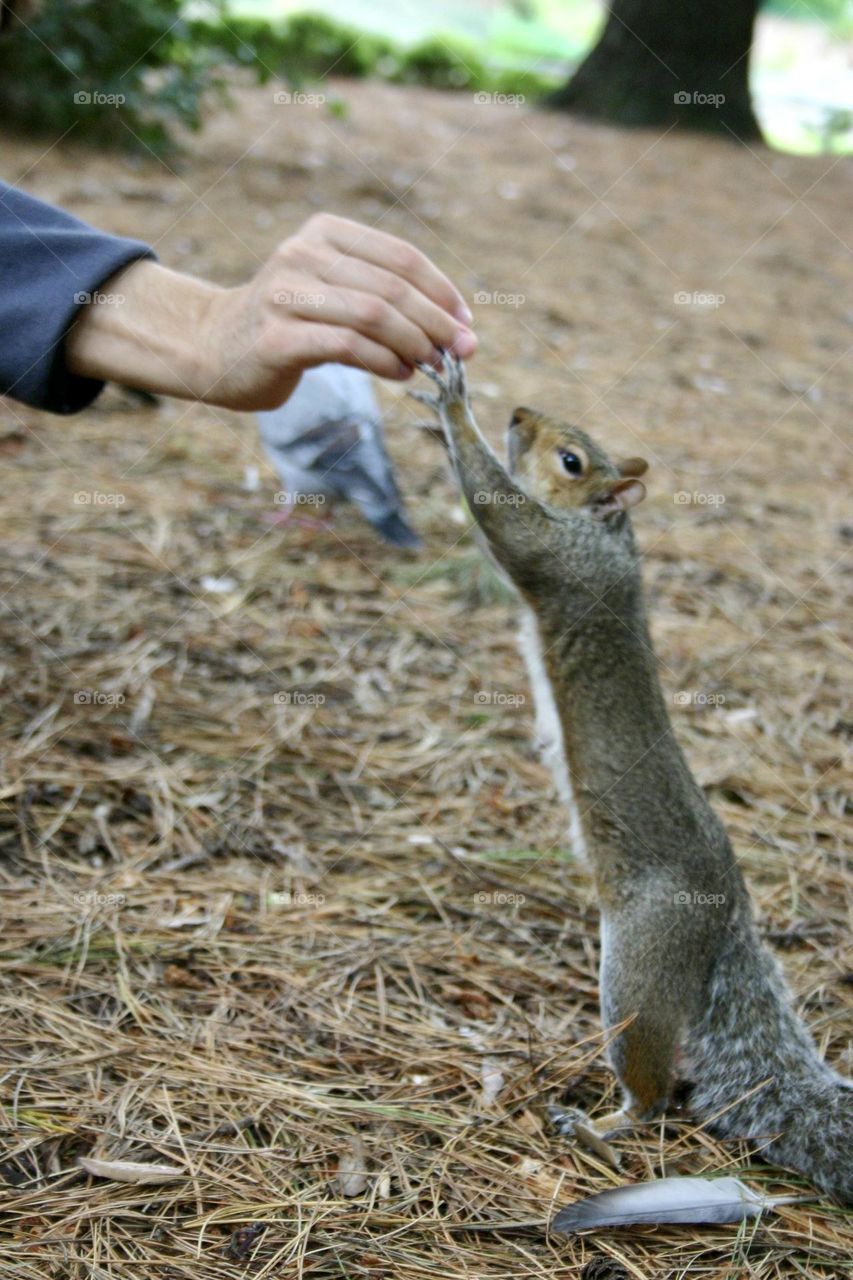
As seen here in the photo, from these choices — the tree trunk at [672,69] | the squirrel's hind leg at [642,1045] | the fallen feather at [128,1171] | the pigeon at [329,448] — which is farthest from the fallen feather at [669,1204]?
the tree trunk at [672,69]

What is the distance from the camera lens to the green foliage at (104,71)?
5941 mm

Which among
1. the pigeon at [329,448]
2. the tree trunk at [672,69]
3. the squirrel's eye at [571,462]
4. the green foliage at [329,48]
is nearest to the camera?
the squirrel's eye at [571,462]

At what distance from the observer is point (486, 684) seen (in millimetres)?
2875

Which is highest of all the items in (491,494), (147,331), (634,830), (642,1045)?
(147,331)

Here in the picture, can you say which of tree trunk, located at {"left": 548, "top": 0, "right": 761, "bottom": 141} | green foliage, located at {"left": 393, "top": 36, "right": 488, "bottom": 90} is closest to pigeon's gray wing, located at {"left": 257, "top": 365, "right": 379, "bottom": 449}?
tree trunk, located at {"left": 548, "top": 0, "right": 761, "bottom": 141}

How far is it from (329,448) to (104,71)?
380 cm

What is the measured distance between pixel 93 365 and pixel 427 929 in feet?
3.73

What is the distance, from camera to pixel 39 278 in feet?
6.08

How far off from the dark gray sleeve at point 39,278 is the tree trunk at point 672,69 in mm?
8048

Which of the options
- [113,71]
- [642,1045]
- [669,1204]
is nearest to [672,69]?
[113,71]

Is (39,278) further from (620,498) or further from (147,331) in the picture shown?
(620,498)

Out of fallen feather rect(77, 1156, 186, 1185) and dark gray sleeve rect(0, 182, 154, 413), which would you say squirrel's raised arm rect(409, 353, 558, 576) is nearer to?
dark gray sleeve rect(0, 182, 154, 413)

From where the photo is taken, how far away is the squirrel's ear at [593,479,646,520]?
2.25 m

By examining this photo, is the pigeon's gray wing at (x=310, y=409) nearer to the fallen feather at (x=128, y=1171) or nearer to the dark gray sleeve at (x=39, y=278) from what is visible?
the dark gray sleeve at (x=39, y=278)
